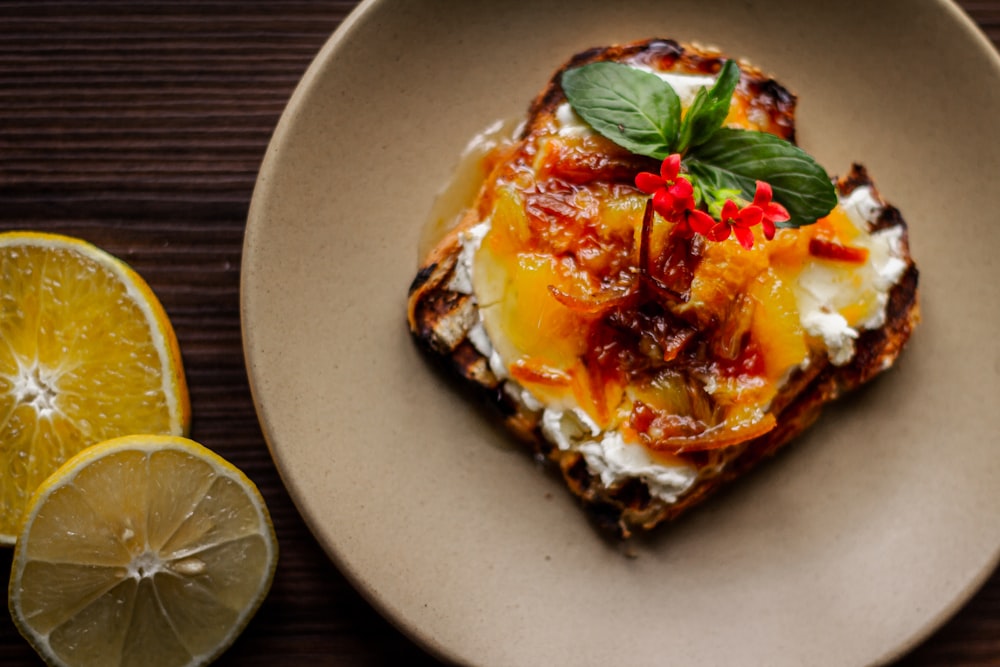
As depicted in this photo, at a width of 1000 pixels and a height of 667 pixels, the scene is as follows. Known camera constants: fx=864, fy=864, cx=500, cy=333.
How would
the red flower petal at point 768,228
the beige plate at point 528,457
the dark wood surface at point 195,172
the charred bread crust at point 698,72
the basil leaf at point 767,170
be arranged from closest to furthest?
1. the red flower petal at point 768,228
2. the basil leaf at point 767,170
3. the beige plate at point 528,457
4. the charred bread crust at point 698,72
5. the dark wood surface at point 195,172

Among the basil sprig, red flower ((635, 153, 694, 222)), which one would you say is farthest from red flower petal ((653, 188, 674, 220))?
the basil sprig

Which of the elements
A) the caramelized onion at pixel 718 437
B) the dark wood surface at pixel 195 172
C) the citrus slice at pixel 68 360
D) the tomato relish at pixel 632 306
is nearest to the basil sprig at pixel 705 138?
the tomato relish at pixel 632 306

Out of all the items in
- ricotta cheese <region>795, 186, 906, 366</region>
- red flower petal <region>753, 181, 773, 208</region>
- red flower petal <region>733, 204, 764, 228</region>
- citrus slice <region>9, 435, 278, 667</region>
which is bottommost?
citrus slice <region>9, 435, 278, 667</region>

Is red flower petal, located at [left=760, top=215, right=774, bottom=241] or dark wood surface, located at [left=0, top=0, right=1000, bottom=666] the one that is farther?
dark wood surface, located at [left=0, top=0, right=1000, bottom=666]

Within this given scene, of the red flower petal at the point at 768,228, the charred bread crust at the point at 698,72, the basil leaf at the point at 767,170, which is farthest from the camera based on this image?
the charred bread crust at the point at 698,72

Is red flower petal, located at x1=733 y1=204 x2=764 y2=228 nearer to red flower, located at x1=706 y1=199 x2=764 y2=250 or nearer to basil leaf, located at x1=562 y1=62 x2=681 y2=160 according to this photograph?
red flower, located at x1=706 y1=199 x2=764 y2=250

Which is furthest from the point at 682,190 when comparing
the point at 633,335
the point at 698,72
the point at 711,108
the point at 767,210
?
the point at 698,72

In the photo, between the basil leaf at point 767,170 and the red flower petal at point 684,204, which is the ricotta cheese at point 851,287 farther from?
the red flower petal at point 684,204
